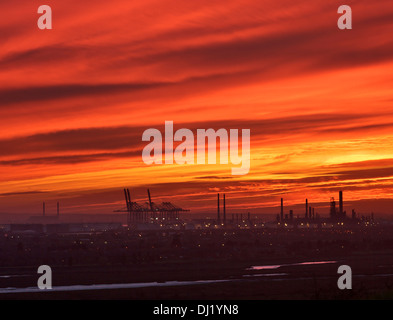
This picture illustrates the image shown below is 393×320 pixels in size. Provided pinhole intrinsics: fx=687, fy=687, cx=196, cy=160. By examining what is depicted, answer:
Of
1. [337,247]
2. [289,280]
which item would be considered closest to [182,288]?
[289,280]

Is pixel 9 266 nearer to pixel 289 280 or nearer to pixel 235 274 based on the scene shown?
pixel 235 274

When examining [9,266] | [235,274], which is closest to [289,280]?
[235,274]

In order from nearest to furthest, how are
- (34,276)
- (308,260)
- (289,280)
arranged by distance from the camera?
(289,280) < (34,276) < (308,260)
